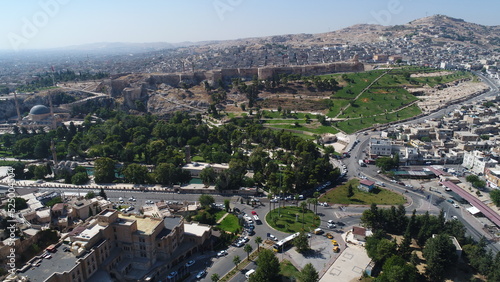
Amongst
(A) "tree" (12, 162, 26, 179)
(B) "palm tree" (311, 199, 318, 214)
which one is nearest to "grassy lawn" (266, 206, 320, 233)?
(B) "palm tree" (311, 199, 318, 214)

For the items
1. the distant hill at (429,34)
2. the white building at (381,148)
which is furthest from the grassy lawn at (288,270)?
the distant hill at (429,34)

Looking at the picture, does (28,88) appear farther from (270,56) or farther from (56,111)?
(270,56)

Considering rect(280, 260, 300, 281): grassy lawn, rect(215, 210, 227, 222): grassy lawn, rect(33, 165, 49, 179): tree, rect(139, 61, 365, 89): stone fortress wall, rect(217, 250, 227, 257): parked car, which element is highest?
rect(139, 61, 365, 89): stone fortress wall

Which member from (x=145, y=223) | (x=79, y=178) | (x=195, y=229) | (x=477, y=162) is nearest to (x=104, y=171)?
(x=79, y=178)

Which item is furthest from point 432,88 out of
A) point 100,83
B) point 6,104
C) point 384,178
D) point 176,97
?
point 6,104

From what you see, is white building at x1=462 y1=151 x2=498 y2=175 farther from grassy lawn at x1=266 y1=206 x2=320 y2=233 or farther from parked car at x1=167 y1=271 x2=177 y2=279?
parked car at x1=167 y1=271 x2=177 y2=279

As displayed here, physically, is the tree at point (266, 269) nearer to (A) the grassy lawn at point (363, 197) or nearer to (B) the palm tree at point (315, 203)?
(B) the palm tree at point (315, 203)
